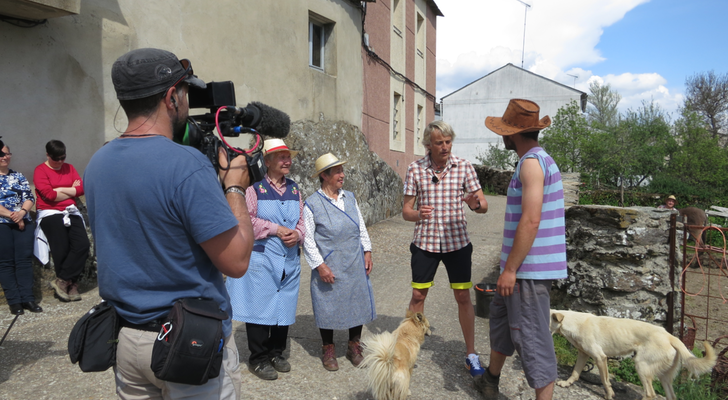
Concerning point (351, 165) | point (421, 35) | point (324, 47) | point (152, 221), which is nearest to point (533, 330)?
point (152, 221)

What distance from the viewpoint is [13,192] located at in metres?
4.97

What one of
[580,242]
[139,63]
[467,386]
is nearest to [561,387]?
[467,386]

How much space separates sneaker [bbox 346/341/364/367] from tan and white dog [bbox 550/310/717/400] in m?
1.62

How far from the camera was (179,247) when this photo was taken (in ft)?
5.13

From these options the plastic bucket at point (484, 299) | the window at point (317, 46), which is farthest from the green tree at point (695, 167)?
the plastic bucket at point (484, 299)

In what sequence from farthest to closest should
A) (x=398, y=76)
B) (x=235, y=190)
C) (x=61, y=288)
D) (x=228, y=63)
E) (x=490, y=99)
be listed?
(x=490, y=99)
(x=398, y=76)
(x=228, y=63)
(x=61, y=288)
(x=235, y=190)

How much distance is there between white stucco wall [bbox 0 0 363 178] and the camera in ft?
17.6

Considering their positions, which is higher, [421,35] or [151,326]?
[421,35]

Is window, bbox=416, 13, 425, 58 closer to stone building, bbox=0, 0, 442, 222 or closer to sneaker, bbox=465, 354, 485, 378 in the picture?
stone building, bbox=0, 0, 442, 222

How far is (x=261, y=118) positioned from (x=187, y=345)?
39.0 inches

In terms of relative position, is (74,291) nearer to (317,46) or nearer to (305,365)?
(305,365)

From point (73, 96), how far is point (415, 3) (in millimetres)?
13829

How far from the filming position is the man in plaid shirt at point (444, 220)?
3.75 metres

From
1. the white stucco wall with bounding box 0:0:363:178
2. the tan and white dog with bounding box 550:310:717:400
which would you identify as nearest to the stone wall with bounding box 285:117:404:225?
the white stucco wall with bounding box 0:0:363:178
